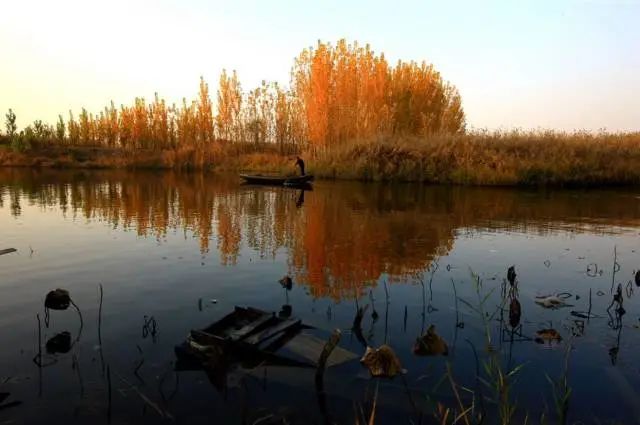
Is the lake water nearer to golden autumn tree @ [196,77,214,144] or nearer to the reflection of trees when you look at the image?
the reflection of trees

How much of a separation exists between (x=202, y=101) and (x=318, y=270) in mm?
50199

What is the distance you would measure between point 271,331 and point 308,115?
34.3 metres

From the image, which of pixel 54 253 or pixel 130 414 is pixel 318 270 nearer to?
pixel 130 414

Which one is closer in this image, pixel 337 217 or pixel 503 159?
pixel 337 217

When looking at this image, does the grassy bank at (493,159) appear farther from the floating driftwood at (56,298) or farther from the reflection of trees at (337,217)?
the floating driftwood at (56,298)

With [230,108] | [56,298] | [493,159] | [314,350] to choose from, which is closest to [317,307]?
[314,350]

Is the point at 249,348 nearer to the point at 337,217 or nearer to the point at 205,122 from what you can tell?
the point at 337,217

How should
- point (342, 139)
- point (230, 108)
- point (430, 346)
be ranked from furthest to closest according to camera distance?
1. point (230, 108)
2. point (342, 139)
3. point (430, 346)

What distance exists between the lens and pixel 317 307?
22.0 ft

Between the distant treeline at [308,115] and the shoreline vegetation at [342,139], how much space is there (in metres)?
0.12

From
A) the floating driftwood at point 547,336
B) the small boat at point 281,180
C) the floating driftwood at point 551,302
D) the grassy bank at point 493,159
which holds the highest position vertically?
the grassy bank at point 493,159

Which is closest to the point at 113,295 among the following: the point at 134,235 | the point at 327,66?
the point at 134,235

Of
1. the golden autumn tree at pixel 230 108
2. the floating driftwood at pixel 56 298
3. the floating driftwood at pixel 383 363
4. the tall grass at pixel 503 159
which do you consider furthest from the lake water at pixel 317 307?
the golden autumn tree at pixel 230 108

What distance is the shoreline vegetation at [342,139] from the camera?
94.9 feet
